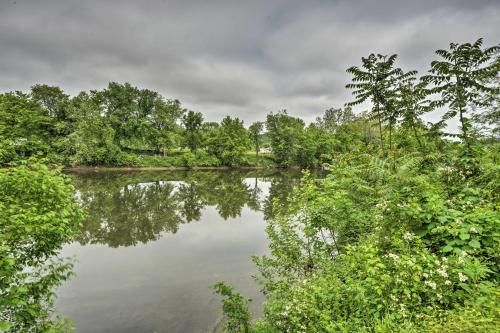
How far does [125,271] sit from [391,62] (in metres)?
15.3

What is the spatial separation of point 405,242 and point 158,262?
475 inches

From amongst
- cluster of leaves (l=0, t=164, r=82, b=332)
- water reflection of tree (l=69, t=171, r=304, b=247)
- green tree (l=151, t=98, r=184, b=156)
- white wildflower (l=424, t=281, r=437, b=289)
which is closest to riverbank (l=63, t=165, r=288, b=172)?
green tree (l=151, t=98, r=184, b=156)

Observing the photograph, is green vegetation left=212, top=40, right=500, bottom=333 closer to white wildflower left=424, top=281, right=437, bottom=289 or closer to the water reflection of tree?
white wildflower left=424, top=281, right=437, bottom=289

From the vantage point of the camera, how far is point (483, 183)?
7.01m

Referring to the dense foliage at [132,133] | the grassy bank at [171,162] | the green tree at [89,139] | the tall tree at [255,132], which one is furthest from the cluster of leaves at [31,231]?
the tall tree at [255,132]

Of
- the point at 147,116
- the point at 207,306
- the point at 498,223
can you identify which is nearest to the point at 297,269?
the point at 207,306

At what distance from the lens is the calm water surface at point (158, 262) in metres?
9.65

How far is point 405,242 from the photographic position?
533 centimetres

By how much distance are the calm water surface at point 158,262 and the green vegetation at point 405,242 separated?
11.0 ft

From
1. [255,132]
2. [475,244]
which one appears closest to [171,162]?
[255,132]

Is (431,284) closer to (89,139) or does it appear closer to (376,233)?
(376,233)

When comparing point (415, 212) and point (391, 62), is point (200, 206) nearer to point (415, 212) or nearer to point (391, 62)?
point (391, 62)

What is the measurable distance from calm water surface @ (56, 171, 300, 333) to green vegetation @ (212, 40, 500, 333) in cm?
334

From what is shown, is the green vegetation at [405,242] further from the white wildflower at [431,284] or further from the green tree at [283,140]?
the green tree at [283,140]
